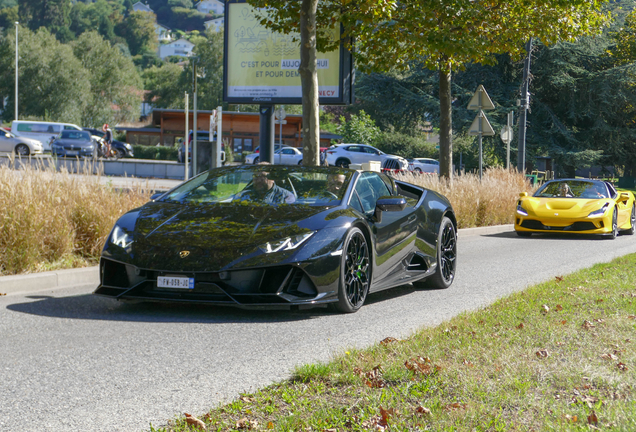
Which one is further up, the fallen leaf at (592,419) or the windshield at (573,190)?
the windshield at (573,190)

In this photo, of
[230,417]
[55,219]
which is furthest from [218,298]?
[55,219]

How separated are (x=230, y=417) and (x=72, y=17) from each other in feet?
668

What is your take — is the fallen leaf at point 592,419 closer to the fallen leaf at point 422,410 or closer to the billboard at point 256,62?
the fallen leaf at point 422,410

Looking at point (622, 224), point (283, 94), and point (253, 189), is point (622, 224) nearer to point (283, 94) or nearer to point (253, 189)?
point (283, 94)

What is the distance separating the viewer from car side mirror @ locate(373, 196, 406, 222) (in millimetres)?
7127

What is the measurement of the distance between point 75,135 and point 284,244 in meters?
41.6

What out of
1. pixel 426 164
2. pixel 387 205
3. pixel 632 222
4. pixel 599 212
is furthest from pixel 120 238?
pixel 426 164

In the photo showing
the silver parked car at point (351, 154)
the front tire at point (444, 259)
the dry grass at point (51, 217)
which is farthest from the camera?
the silver parked car at point (351, 154)

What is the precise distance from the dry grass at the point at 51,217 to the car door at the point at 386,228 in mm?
3393

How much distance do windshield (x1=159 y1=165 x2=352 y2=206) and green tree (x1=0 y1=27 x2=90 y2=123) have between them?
7175cm

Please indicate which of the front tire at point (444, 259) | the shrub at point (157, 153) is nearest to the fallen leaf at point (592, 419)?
the front tire at point (444, 259)

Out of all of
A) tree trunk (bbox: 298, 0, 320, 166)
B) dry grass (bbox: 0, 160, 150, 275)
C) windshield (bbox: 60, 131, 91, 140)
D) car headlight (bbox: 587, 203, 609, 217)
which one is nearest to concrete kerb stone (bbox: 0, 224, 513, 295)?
dry grass (bbox: 0, 160, 150, 275)

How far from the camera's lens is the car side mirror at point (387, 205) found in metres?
7.13

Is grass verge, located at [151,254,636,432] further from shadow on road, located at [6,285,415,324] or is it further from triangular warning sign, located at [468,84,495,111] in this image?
triangular warning sign, located at [468,84,495,111]
